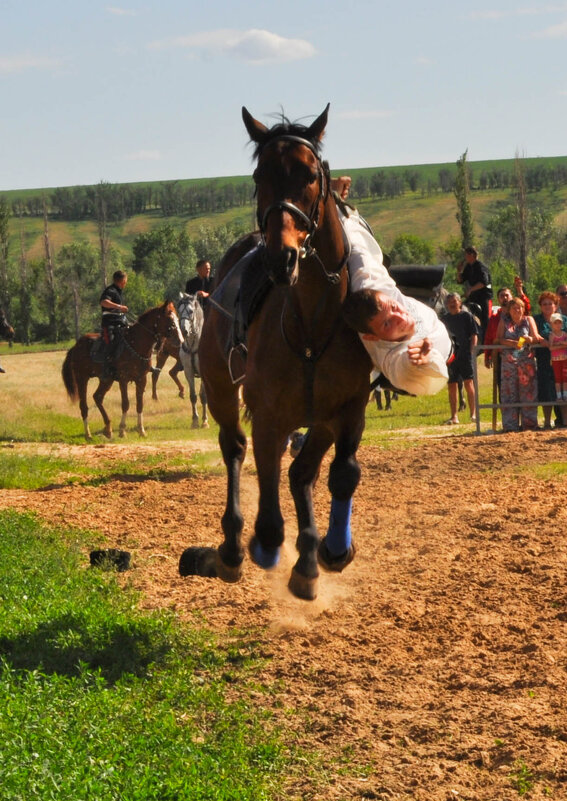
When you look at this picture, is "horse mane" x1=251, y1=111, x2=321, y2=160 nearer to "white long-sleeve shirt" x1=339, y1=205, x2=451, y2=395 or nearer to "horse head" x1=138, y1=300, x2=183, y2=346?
"white long-sleeve shirt" x1=339, y1=205, x2=451, y2=395

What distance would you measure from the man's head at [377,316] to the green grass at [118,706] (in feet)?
6.68

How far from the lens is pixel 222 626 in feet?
23.4

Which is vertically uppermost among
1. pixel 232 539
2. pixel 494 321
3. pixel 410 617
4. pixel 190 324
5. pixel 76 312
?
pixel 76 312

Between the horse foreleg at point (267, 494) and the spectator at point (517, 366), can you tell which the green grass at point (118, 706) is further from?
the spectator at point (517, 366)

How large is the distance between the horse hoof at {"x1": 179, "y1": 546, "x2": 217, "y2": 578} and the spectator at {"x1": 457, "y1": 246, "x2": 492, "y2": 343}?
552 inches

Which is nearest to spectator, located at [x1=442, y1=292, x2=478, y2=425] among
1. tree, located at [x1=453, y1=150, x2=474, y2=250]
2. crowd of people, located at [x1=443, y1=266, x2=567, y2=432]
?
crowd of people, located at [x1=443, y1=266, x2=567, y2=432]

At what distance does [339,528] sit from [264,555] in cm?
Answer: 50

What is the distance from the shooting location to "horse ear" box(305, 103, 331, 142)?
589cm

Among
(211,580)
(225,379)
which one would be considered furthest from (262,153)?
(211,580)

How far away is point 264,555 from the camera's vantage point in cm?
673

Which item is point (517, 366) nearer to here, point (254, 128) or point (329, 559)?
point (329, 559)

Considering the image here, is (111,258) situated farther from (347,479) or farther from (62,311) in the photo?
(347,479)

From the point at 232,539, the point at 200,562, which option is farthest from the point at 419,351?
the point at 200,562

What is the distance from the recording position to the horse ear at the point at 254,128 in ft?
19.2
